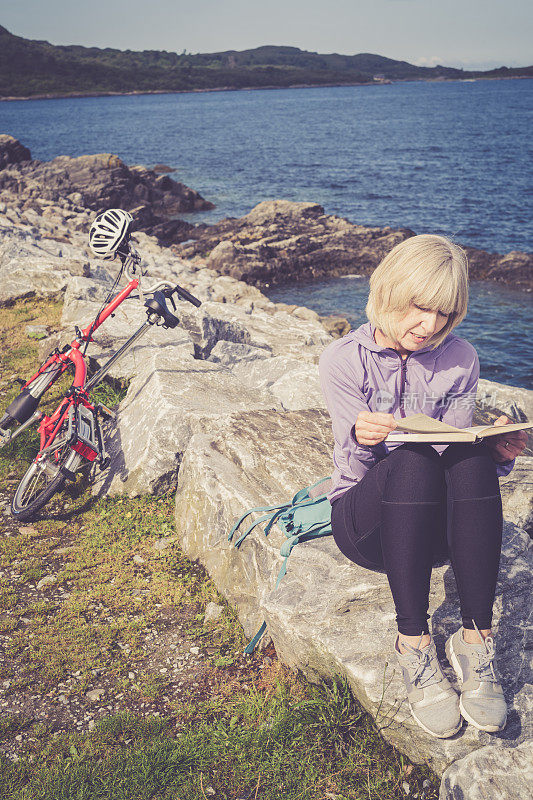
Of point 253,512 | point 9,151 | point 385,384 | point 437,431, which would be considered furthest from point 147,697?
point 9,151

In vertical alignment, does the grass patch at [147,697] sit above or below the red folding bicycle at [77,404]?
below

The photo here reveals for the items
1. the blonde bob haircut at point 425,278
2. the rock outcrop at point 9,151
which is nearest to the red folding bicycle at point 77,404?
the blonde bob haircut at point 425,278

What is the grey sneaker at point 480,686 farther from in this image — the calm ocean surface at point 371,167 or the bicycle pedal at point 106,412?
the calm ocean surface at point 371,167

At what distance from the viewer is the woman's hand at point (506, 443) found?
3.07 m

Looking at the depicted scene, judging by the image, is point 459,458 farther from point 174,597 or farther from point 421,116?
point 421,116

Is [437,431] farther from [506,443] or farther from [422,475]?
[506,443]

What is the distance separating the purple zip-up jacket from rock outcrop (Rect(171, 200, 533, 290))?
21.6m

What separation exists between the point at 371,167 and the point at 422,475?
58.2 m

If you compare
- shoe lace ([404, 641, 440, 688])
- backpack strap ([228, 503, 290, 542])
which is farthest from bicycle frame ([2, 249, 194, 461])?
shoe lace ([404, 641, 440, 688])

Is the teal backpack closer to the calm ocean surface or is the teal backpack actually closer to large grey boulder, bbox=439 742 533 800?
large grey boulder, bbox=439 742 533 800

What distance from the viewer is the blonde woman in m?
2.98

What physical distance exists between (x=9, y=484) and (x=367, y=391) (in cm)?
477

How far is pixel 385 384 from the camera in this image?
145 inches

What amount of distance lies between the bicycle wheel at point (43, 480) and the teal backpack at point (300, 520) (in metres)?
2.33
